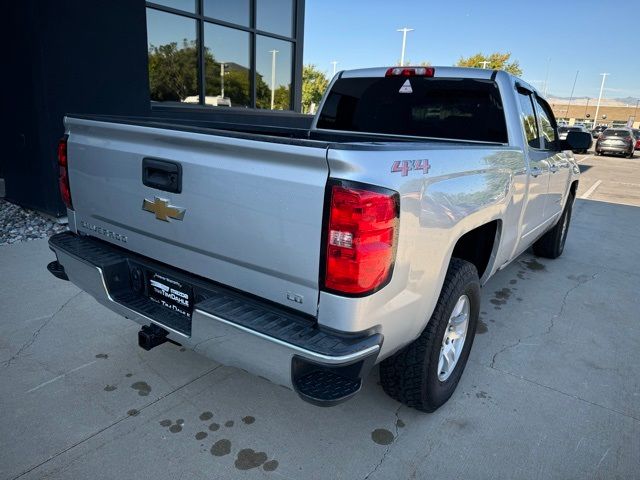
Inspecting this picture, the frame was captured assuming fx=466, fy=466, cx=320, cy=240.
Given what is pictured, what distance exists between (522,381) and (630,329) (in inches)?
63.2

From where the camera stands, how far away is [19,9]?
17.6 ft

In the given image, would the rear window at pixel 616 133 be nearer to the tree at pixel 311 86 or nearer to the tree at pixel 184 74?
the tree at pixel 184 74

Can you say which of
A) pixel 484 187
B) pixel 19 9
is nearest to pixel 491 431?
pixel 484 187

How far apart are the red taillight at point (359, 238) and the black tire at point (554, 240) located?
179 inches

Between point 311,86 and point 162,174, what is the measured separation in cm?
5625

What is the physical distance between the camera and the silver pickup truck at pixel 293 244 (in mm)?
1804

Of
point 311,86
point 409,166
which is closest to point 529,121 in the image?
point 409,166

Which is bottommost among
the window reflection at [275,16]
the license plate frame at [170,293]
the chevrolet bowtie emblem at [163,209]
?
the license plate frame at [170,293]

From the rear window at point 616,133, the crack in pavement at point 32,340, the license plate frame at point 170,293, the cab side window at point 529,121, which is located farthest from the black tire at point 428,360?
the rear window at point 616,133

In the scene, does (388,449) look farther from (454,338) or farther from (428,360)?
(454,338)

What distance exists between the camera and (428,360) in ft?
7.95

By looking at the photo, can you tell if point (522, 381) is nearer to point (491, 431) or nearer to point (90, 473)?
point (491, 431)

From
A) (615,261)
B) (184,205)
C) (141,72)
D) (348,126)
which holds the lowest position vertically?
Answer: (615,261)

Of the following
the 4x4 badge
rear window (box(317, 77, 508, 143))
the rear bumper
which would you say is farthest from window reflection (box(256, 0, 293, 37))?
the 4x4 badge
